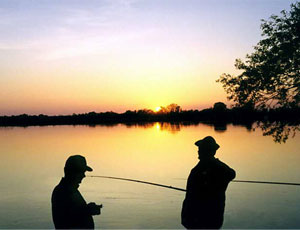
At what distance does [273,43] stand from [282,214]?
24.3 ft

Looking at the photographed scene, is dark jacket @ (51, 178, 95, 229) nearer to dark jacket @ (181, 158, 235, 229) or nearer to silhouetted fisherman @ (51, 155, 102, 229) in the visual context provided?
silhouetted fisherman @ (51, 155, 102, 229)

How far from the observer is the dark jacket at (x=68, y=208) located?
3711mm

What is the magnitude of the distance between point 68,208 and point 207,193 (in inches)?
82.2

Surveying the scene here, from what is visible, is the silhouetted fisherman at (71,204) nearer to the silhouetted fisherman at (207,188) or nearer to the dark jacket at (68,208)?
the dark jacket at (68,208)

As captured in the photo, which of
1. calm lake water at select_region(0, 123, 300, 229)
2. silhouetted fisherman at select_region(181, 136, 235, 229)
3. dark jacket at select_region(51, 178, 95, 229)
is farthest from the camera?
calm lake water at select_region(0, 123, 300, 229)

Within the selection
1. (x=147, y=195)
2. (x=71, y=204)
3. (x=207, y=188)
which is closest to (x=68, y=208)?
(x=71, y=204)

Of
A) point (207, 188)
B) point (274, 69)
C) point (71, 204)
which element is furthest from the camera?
point (274, 69)

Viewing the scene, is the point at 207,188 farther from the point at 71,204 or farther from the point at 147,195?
the point at 147,195

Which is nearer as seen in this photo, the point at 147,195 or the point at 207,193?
the point at 207,193

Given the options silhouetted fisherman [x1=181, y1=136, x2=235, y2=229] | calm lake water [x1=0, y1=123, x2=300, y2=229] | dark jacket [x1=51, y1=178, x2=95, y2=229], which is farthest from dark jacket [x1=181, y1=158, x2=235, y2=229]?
calm lake water [x1=0, y1=123, x2=300, y2=229]

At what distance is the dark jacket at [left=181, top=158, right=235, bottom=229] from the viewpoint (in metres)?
4.86

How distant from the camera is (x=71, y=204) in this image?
146 inches

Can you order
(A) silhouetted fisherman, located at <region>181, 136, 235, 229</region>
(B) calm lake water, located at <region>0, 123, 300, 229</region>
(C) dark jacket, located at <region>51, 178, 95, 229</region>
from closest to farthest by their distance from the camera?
(C) dark jacket, located at <region>51, 178, 95, 229</region>
(A) silhouetted fisherman, located at <region>181, 136, 235, 229</region>
(B) calm lake water, located at <region>0, 123, 300, 229</region>

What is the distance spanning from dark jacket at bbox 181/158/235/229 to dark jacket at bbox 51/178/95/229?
1789 mm
